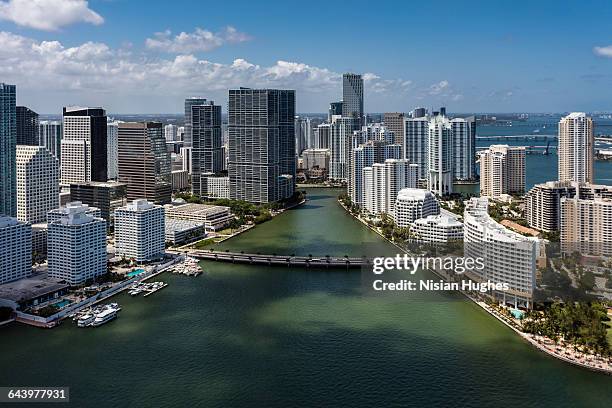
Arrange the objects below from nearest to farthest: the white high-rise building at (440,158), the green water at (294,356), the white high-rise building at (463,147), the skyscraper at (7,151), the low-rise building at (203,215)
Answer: the green water at (294,356) → the skyscraper at (7,151) → the low-rise building at (203,215) → the white high-rise building at (440,158) → the white high-rise building at (463,147)

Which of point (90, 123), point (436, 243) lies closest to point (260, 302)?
point (436, 243)

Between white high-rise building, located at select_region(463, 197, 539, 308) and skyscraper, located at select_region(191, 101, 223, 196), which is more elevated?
skyscraper, located at select_region(191, 101, 223, 196)

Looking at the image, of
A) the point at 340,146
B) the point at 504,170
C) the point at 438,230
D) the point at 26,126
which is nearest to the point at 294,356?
the point at 438,230

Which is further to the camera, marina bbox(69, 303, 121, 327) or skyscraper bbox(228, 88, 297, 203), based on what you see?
skyscraper bbox(228, 88, 297, 203)

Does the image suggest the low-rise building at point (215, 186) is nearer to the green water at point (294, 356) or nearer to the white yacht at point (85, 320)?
the green water at point (294, 356)

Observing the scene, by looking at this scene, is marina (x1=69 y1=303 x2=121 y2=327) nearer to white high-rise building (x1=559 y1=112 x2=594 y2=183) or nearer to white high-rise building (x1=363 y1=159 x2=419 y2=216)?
white high-rise building (x1=363 y1=159 x2=419 y2=216)

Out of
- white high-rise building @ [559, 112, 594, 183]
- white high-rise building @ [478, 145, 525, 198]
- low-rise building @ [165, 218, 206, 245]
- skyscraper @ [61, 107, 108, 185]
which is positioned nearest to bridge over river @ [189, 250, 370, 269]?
low-rise building @ [165, 218, 206, 245]

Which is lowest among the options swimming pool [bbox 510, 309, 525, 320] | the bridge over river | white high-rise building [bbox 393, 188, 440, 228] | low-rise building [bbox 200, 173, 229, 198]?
swimming pool [bbox 510, 309, 525, 320]

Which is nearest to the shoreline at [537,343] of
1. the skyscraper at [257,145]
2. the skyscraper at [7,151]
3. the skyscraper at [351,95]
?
the skyscraper at [7,151]
